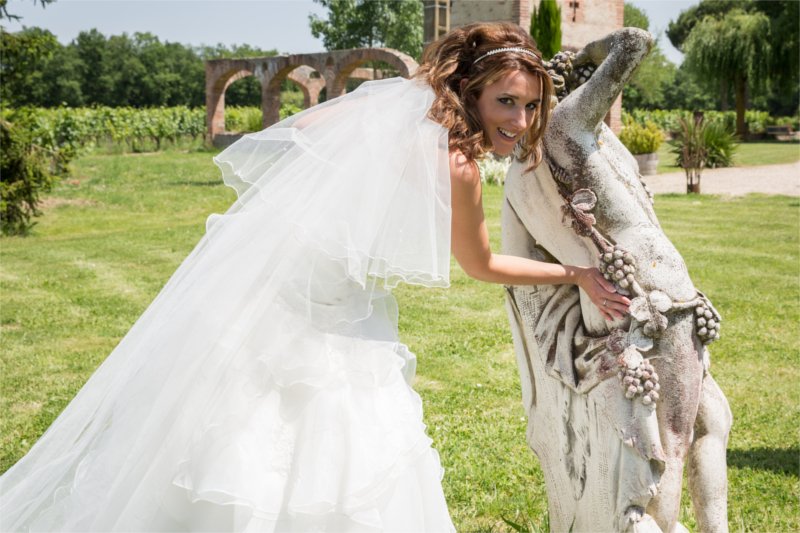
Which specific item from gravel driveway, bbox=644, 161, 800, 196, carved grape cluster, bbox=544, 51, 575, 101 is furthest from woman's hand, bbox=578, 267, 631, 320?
gravel driveway, bbox=644, 161, 800, 196

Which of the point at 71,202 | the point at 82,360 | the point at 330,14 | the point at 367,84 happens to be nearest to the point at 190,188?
the point at 71,202

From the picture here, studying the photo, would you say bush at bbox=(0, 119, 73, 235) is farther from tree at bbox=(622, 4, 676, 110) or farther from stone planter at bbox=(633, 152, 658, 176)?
tree at bbox=(622, 4, 676, 110)

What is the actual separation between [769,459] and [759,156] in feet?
88.4

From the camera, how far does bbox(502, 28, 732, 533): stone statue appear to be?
2.67 m

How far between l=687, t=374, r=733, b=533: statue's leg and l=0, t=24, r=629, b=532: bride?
1.77 ft

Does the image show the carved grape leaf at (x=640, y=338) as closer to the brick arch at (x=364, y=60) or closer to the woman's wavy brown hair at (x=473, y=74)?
the woman's wavy brown hair at (x=473, y=74)

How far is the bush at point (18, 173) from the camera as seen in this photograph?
12.8 m

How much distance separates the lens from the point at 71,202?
16.9 metres

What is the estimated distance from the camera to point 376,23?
5884 centimetres

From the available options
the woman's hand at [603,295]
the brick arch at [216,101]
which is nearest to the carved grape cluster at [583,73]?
the woman's hand at [603,295]

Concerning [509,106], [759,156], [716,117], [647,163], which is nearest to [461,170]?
[509,106]

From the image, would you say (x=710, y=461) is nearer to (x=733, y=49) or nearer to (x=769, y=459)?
(x=769, y=459)

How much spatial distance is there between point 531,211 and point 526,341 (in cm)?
51

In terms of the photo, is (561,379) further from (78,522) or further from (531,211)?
(78,522)
